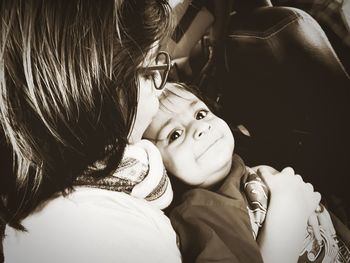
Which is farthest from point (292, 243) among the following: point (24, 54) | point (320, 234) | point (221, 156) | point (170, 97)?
point (24, 54)

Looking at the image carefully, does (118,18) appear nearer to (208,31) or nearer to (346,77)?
(208,31)

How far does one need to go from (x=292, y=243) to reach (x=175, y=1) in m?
0.62

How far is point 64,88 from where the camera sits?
74cm

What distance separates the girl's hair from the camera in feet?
2.36

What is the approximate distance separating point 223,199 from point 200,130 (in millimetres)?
160

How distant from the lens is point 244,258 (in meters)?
0.80

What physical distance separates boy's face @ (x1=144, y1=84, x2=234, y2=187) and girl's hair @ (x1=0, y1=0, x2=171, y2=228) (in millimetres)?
85

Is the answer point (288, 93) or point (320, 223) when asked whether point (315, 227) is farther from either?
point (288, 93)

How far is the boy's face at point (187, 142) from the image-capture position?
2.86ft

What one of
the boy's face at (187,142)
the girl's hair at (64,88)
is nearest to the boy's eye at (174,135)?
the boy's face at (187,142)

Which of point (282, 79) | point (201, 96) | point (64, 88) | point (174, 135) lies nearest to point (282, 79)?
point (282, 79)

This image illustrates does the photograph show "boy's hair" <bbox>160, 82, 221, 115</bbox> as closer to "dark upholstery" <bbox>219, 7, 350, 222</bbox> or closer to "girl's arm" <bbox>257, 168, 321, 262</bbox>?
"dark upholstery" <bbox>219, 7, 350, 222</bbox>

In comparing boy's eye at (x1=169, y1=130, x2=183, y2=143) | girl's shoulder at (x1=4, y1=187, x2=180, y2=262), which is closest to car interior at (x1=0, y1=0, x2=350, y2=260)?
boy's eye at (x1=169, y1=130, x2=183, y2=143)

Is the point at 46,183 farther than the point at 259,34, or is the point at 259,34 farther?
the point at 259,34
